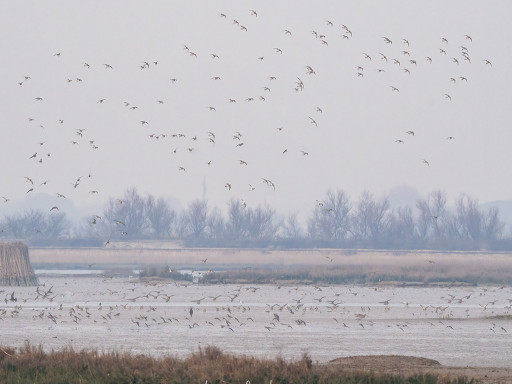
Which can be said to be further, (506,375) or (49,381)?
(506,375)

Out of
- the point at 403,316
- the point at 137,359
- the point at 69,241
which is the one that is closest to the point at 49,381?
the point at 137,359

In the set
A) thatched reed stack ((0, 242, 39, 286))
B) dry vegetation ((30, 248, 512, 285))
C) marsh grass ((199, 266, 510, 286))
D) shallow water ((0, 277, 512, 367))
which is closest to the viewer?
shallow water ((0, 277, 512, 367))

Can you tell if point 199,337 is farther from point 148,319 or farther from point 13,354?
point 13,354

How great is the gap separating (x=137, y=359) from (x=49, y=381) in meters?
2.55

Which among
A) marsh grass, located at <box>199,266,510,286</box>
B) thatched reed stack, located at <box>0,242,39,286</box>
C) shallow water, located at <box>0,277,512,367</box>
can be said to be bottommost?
shallow water, located at <box>0,277,512,367</box>

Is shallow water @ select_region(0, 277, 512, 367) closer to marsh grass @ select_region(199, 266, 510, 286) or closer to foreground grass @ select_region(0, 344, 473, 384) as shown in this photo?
foreground grass @ select_region(0, 344, 473, 384)

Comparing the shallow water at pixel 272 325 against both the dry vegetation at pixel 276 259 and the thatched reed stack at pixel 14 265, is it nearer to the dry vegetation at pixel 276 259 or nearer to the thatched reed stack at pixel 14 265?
the thatched reed stack at pixel 14 265

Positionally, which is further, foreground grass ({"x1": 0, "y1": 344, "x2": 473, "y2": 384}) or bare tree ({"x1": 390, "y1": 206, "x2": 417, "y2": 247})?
bare tree ({"x1": 390, "y1": 206, "x2": 417, "y2": 247})

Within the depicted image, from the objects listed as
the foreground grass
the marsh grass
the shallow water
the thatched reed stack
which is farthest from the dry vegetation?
the foreground grass

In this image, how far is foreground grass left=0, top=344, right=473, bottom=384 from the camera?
26.4 metres

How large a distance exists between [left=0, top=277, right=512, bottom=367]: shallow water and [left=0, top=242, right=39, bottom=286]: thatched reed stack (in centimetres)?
956

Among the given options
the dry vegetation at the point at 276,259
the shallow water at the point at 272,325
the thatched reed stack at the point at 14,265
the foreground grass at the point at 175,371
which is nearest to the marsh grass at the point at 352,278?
the dry vegetation at the point at 276,259

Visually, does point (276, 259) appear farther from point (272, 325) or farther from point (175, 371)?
point (175, 371)

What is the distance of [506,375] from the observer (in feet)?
103
